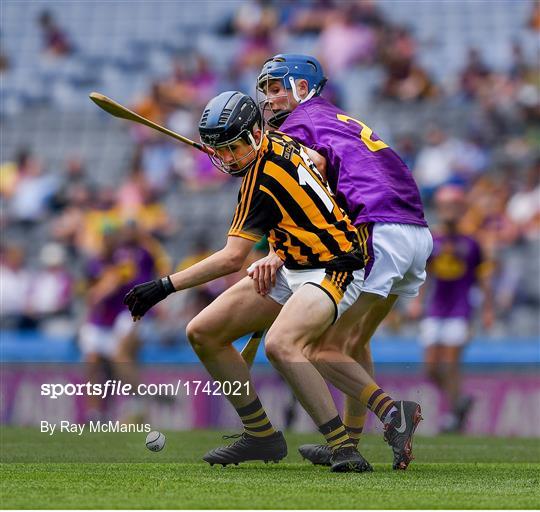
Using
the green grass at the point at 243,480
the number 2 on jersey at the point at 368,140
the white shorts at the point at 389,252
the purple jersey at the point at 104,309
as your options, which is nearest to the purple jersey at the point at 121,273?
the purple jersey at the point at 104,309

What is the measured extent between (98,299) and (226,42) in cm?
705

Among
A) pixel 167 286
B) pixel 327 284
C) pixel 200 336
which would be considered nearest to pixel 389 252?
pixel 327 284

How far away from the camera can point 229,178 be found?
15.8 metres

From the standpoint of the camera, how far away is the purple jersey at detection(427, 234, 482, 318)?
38.0ft

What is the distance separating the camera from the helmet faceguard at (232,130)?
6219mm

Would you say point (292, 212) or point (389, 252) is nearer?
point (292, 212)

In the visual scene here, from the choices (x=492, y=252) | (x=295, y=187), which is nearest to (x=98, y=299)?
(x=492, y=252)

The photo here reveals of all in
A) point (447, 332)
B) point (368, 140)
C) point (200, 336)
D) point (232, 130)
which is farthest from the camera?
point (447, 332)

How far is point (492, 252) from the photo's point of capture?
1300cm

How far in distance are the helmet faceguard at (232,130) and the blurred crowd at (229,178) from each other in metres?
6.10

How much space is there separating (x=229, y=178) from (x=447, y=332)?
16.2ft

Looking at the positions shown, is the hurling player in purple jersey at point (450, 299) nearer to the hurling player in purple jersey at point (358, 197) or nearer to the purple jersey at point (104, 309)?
the purple jersey at point (104, 309)

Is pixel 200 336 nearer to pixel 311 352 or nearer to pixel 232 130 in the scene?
pixel 311 352

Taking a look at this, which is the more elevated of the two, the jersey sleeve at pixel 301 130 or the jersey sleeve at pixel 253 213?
the jersey sleeve at pixel 301 130
